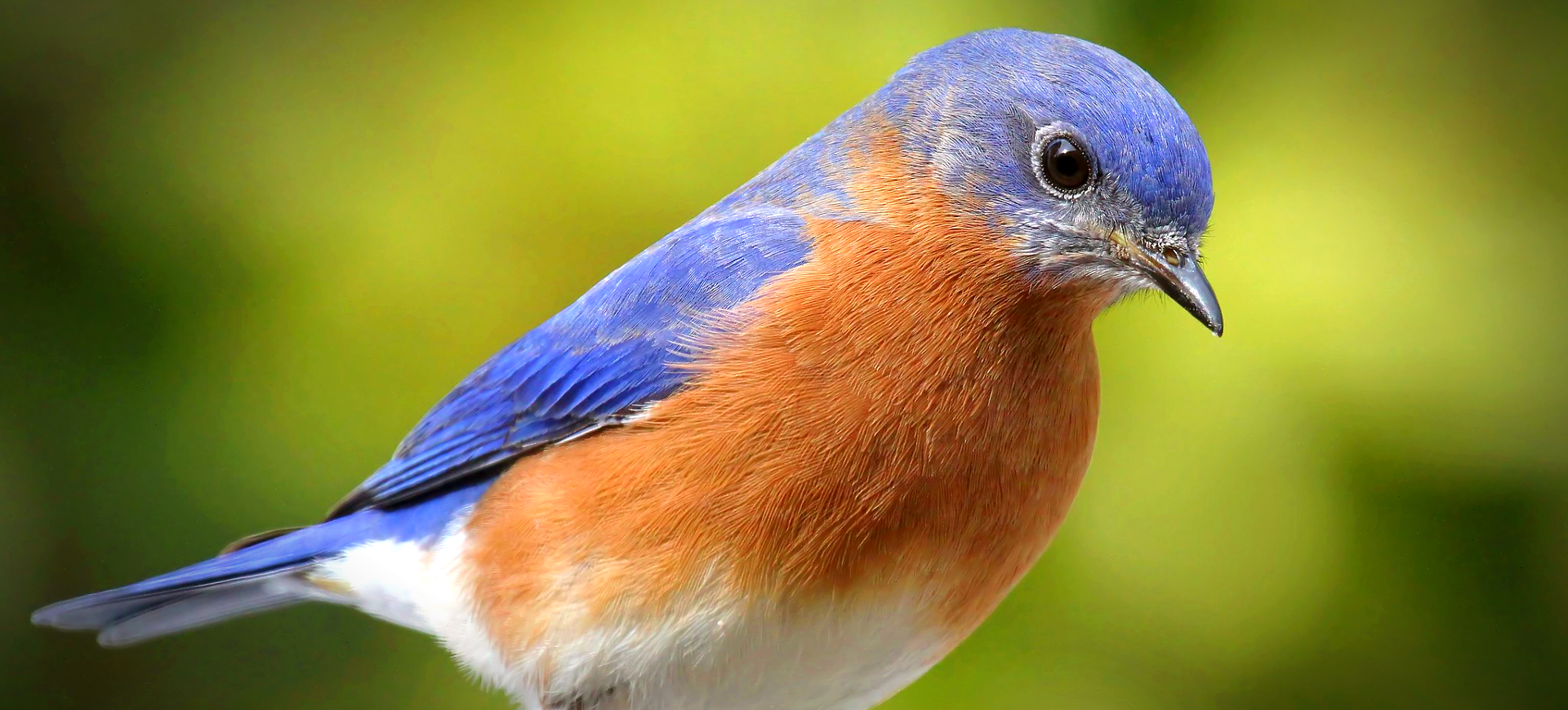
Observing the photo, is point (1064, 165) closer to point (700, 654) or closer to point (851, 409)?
point (851, 409)

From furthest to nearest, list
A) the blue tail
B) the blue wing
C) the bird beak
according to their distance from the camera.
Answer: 1. the blue tail
2. the blue wing
3. the bird beak

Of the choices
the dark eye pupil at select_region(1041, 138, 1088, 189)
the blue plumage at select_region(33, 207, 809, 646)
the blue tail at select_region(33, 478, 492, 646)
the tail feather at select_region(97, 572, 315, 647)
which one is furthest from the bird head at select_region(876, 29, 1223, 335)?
the tail feather at select_region(97, 572, 315, 647)

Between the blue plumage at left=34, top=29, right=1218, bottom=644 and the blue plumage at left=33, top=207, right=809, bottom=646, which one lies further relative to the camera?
the blue plumage at left=33, top=207, right=809, bottom=646

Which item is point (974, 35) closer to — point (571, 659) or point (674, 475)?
point (674, 475)

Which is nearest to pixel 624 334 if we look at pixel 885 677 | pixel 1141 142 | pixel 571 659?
pixel 571 659

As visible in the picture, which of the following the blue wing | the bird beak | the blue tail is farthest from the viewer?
the blue tail

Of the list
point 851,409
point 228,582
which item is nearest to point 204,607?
point 228,582

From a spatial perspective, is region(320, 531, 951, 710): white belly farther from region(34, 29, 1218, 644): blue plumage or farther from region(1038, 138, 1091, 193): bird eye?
region(1038, 138, 1091, 193): bird eye
